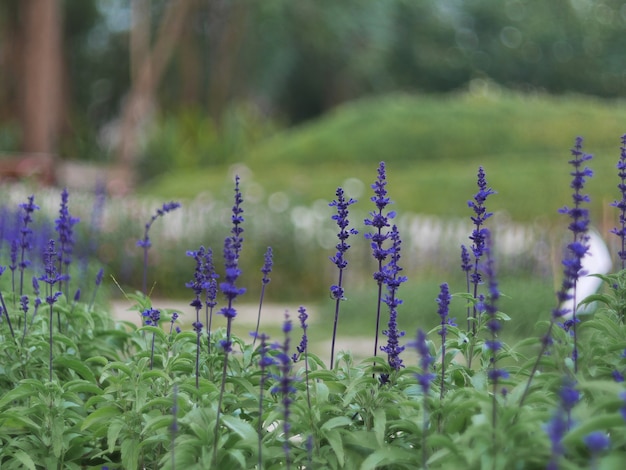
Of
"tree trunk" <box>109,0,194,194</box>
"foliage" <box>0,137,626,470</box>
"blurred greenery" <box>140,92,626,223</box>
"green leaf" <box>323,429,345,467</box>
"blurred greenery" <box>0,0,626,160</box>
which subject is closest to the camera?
"foliage" <box>0,137,626,470</box>

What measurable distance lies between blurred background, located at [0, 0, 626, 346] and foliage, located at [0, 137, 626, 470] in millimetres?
2819

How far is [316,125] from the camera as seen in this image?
18.2m

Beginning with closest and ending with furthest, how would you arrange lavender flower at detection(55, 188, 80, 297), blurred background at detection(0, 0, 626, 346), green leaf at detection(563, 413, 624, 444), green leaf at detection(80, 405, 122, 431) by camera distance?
green leaf at detection(563, 413, 624, 444) < green leaf at detection(80, 405, 122, 431) < lavender flower at detection(55, 188, 80, 297) < blurred background at detection(0, 0, 626, 346)

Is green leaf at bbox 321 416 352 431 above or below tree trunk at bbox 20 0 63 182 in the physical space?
below

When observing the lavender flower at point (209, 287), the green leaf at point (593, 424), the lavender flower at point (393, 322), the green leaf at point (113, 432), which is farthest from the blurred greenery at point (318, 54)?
the green leaf at point (593, 424)

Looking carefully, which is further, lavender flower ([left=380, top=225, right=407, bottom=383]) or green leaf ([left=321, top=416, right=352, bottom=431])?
lavender flower ([left=380, top=225, right=407, bottom=383])

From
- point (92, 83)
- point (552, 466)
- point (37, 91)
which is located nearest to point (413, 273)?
point (552, 466)

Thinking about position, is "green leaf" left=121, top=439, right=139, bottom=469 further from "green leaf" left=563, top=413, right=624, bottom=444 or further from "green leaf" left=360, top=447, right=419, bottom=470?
"green leaf" left=563, top=413, right=624, bottom=444

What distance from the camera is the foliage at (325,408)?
2234 millimetres

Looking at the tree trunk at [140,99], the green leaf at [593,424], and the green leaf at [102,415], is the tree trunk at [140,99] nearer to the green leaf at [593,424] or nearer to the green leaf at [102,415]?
the green leaf at [102,415]

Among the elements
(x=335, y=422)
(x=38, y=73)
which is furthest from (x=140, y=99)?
(x=335, y=422)

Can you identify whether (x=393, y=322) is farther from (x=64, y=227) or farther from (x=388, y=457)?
(x=64, y=227)

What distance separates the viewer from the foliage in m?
2.23

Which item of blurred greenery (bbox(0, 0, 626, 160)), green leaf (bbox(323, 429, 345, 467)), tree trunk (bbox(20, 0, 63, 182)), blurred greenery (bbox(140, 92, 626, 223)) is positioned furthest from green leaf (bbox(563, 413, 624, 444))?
blurred greenery (bbox(0, 0, 626, 160))
